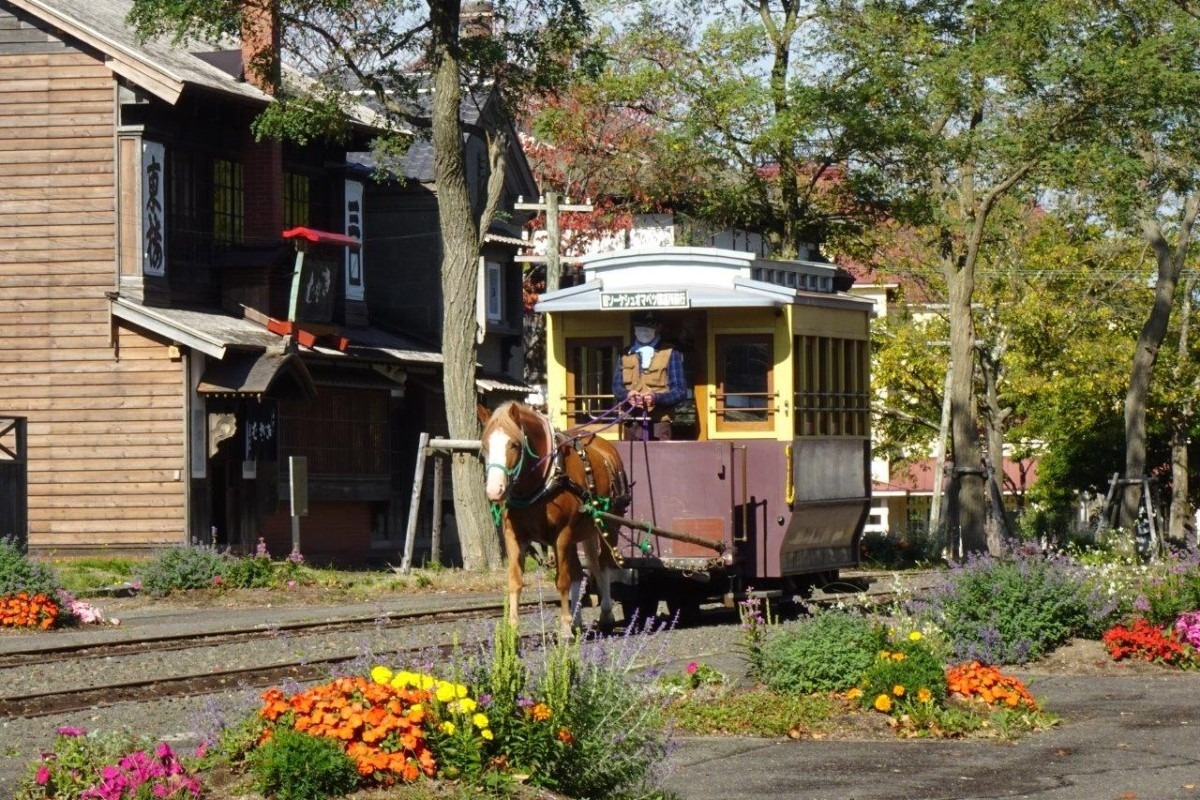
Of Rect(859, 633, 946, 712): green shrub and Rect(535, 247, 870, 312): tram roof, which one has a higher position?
Rect(535, 247, 870, 312): tram roof

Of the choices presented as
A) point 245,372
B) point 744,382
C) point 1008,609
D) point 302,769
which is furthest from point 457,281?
point 302,769

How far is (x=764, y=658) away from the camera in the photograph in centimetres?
1471

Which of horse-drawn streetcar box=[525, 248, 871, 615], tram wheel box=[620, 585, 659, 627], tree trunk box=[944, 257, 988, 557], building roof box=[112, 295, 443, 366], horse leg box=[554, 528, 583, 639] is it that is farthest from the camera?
tree trunk box=[944, 257, 988, 557]

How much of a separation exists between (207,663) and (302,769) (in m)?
9.09

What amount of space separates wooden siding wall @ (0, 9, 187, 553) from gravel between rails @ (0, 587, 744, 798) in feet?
33.6

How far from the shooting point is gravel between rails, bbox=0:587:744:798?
12039 millimetres

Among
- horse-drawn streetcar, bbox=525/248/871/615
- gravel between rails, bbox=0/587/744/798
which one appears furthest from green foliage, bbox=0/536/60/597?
horse-drawn streetcar, bbox=525/248/871/615

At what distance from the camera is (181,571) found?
91.8ft

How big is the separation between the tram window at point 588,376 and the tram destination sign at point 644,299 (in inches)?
21.2

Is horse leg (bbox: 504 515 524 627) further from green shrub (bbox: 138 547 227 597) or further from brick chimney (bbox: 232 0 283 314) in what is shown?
brick chimney (bbox: 232 0 283 314)

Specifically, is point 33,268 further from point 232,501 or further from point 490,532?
point 490,532

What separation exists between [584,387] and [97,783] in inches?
468

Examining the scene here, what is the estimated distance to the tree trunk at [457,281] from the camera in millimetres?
31828

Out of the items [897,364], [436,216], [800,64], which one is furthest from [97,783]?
[897,364]
